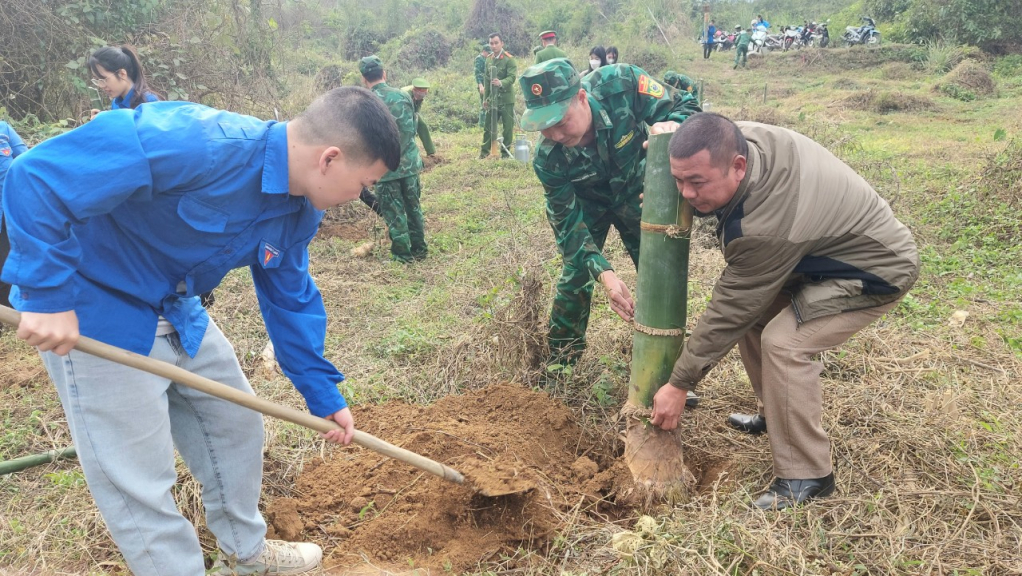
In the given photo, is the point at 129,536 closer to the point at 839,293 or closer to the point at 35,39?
the point at 839,293

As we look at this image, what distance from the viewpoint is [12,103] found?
7.50 m

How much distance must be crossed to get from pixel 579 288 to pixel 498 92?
323 inches

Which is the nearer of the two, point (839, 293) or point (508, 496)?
point (839, 293)

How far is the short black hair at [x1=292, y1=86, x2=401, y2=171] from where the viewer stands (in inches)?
72.9

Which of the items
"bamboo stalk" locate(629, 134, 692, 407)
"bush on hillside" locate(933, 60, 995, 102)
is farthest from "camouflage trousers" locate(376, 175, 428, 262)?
"bush on hillside" locate(933, 60, 995, 102)

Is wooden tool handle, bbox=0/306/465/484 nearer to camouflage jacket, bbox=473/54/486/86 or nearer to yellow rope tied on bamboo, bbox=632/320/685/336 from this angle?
yellow rope tied on bamboo, bbox=632/320/685/336

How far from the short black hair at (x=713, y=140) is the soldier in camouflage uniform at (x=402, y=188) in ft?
14.9

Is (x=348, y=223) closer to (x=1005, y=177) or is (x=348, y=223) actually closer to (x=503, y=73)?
(x=503, y=73)

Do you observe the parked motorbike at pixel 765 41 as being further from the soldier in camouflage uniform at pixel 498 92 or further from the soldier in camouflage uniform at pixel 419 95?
the soldier in camouflage uniform at pixel 419 95

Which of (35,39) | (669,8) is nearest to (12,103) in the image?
(35,39)

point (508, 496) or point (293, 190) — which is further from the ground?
point (293, 190)

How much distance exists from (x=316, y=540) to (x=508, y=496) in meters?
0.81

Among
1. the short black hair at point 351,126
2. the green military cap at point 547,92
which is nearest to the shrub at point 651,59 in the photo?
the green military cap at point 547,92

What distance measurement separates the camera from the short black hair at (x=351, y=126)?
1853 mm
